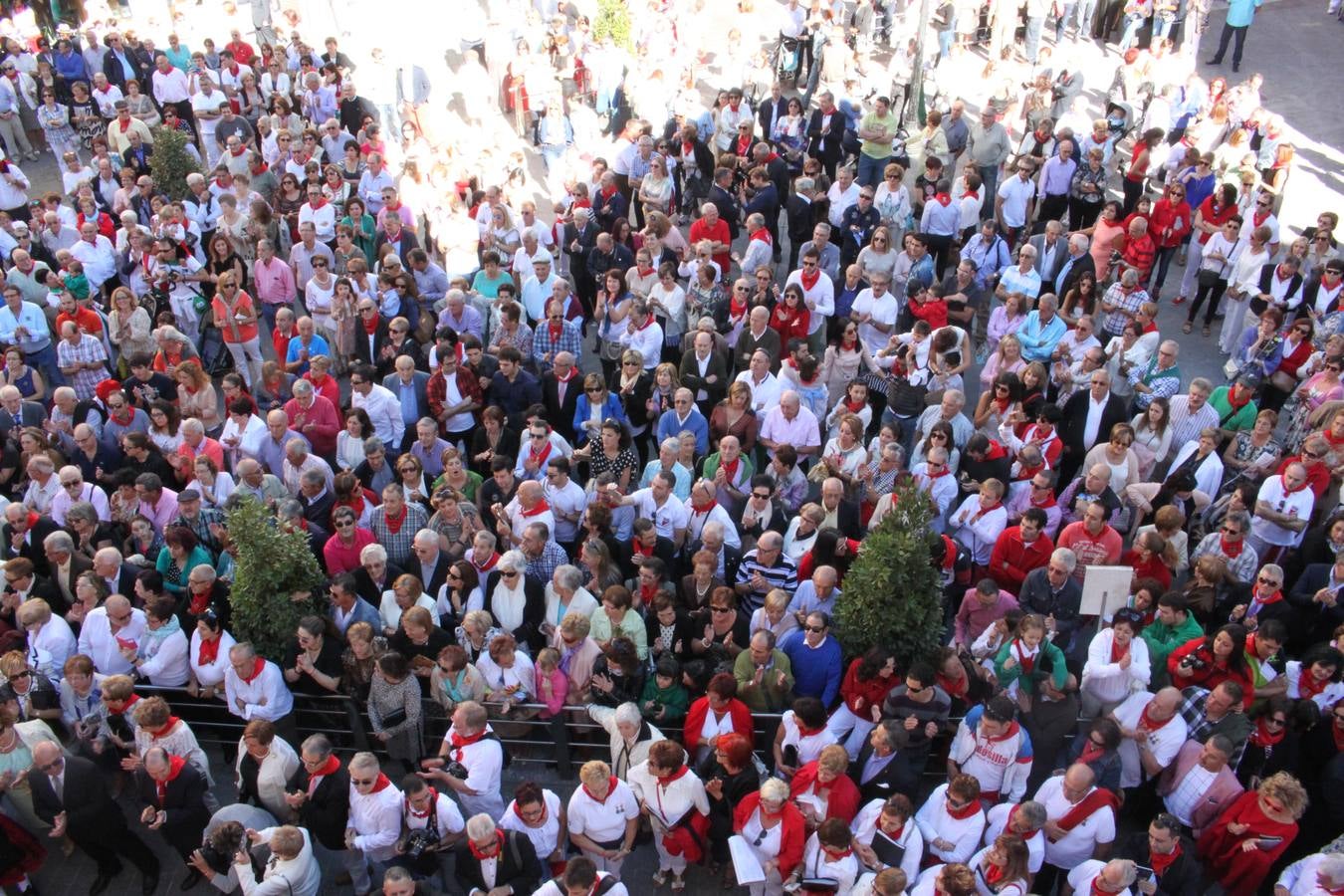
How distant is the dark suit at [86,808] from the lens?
7.14 meters

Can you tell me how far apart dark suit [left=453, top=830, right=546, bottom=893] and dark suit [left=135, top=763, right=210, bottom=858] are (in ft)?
5.45

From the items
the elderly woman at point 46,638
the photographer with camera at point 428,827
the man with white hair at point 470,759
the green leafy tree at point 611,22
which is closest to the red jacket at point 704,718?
the man with white hair at point 470,759

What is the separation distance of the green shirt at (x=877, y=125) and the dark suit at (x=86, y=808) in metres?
10.7

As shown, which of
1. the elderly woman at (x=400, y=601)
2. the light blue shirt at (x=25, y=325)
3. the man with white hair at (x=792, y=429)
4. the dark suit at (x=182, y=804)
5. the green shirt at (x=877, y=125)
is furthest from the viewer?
the green shirt at (x=877, y=125)

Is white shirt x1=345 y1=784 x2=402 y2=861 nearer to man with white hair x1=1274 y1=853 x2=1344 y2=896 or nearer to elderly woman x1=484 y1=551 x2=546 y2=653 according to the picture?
elderly woman x1=484 y1=551 x2=546 y2=653

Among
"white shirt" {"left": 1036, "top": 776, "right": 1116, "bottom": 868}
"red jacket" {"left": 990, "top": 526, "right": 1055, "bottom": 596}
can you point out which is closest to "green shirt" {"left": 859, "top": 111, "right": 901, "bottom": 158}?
"red jacket" {"left": 990, "top": 526, "right": 1055, "bottom": 596}

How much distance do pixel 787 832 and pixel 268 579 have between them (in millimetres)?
3692

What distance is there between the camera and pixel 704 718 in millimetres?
7207

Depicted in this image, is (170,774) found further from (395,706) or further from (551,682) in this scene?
(551,682)

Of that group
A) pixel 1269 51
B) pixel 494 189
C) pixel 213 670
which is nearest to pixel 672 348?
pixel 494 189

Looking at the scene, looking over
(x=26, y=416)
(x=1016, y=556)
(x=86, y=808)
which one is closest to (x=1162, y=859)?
(x=1016, y=556)

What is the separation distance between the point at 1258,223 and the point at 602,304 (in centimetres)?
683

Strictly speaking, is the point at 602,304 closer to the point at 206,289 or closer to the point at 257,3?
the point at 206,289

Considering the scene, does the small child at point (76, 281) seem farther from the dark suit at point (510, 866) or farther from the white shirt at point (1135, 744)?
the white shirt at point (1135, 744)
